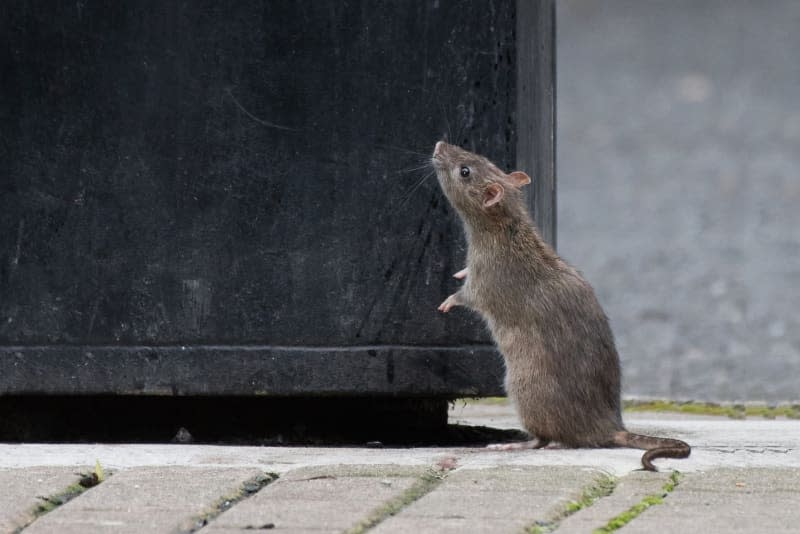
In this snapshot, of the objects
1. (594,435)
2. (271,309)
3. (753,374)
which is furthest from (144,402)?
(753,374)

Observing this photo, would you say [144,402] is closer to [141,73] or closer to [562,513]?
[141,73]

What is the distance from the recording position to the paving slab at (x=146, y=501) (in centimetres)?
348

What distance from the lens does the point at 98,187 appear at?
5.15 m

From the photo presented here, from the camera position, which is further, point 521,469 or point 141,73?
point 141,73

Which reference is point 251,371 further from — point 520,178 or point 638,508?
point 638,508

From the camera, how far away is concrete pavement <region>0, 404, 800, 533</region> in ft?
11.4

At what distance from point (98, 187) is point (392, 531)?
7.21 feet

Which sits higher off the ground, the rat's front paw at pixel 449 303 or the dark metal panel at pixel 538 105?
the dark metal panel at pixel 538 105

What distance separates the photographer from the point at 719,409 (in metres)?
6.74

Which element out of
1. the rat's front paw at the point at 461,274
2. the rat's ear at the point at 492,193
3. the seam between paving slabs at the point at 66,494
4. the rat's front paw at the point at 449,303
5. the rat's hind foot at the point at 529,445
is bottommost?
the seam between paving slabs at the point at 66,494

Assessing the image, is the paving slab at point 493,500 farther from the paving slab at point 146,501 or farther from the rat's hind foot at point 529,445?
the rat's hind foot at point 529,445

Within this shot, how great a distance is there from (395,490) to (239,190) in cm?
165

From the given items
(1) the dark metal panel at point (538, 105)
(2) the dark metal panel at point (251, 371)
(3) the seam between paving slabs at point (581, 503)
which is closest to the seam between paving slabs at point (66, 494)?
(2) the dark metal panel at point (251, 371)

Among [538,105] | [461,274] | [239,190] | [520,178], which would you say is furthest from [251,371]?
[538,105]
